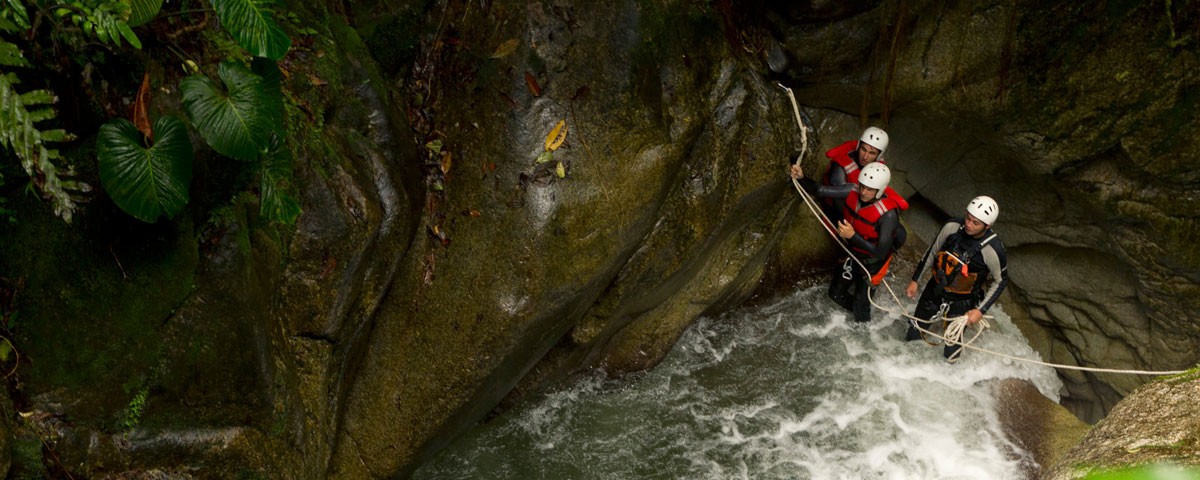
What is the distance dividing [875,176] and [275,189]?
4.65 m

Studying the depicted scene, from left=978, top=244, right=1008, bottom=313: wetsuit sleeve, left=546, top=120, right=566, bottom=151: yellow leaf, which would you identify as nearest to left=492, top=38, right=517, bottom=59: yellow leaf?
left=546, top=120, right=566, bottom=151: yellow leaf

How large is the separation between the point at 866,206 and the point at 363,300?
430cm

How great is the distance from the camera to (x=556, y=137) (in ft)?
16.9

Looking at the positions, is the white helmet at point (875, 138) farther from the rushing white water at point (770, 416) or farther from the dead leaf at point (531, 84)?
the dead leaf at point (531, 84)

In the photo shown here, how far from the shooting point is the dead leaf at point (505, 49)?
16.8ft

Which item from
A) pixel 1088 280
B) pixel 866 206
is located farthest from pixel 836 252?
pixel 1088 280

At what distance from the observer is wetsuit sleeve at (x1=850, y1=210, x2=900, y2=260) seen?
6.34m

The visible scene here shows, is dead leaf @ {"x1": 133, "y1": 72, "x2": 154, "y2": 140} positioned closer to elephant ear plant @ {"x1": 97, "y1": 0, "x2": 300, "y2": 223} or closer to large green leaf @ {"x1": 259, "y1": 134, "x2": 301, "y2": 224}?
elephant ear plant @ {"x1": 97, "y1": 0, "x2": 300, "y2": 223}

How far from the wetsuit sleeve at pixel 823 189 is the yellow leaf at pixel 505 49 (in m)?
2.97

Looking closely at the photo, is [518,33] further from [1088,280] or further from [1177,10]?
[1088,280]

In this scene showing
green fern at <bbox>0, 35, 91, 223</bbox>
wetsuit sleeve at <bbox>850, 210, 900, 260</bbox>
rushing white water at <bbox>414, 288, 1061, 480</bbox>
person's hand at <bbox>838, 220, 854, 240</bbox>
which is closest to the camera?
green fern at <bbox>0, 35, 91, 223</bbox>

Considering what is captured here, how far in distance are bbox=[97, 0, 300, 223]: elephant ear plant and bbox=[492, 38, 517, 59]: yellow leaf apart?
1.88 meters

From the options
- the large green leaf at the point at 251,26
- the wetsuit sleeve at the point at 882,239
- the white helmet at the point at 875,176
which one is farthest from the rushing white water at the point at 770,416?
the large green leaf at the point at 251,26

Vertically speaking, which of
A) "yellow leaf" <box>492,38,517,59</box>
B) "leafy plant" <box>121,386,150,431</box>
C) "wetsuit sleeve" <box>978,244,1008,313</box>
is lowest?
"leafy plant" <box>121,386,150,431</box>
